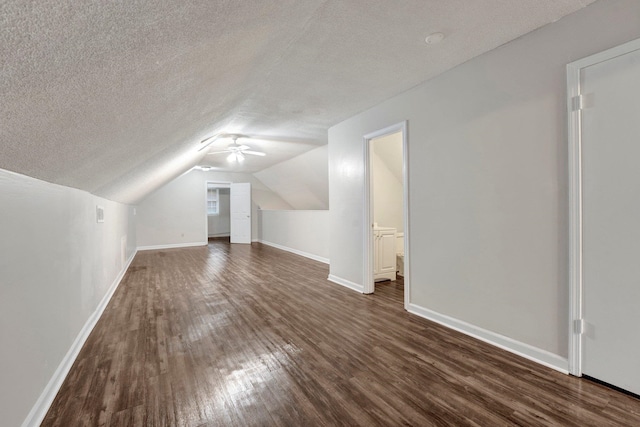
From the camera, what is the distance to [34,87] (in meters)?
0.77

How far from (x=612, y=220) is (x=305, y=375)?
2.13 metres

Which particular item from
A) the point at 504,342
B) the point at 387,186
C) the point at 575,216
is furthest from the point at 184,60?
the point at 387,186

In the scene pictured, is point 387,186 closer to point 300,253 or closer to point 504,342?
point 300,253

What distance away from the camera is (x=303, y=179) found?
701 cm

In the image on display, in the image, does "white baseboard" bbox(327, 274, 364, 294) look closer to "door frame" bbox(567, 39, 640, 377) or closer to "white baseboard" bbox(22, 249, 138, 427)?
"door frame" bbox(567, 39, 640, 377)

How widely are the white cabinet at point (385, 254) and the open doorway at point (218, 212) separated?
8057 mm

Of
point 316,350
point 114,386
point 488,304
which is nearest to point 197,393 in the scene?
point 114,386

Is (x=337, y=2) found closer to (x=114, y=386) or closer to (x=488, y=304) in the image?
(x=488, y=304)

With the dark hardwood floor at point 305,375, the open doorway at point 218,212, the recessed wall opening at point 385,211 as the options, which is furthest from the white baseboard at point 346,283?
the open doorway at point 218,212

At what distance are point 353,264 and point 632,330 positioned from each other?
2635 mm

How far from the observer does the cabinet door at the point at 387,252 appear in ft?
14.0

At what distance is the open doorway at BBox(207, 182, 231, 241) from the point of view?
11.1 m

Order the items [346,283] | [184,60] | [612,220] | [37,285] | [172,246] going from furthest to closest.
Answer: [172,246] → [346,283] → [612,220] → [37,285] → [184,60]

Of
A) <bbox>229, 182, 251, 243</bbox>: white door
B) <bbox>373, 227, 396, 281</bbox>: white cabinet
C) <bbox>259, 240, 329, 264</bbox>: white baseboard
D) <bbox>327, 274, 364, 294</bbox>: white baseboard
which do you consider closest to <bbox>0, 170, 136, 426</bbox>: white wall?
<bbox>327, 274, 364, 294</bbox>: white baseboard
